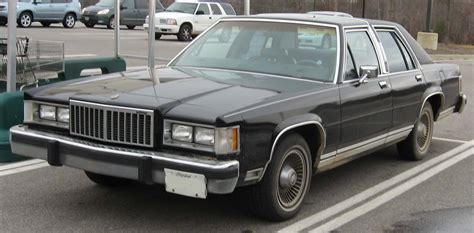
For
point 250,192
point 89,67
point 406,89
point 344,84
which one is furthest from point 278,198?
point 89,67

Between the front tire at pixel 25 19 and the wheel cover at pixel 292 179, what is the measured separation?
77.2 ft

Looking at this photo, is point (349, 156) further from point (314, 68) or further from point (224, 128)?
point (224, 128)

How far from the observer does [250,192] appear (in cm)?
456

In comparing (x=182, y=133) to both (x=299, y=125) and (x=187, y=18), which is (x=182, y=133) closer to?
(x=299, y=125)

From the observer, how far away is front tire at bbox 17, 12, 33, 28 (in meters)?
26.1

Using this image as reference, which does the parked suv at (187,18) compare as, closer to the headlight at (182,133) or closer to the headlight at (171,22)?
the headlight at (171,22)

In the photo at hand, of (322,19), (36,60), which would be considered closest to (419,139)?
(322,19)

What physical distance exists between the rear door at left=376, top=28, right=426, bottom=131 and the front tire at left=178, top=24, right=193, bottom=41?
18158 millimetres

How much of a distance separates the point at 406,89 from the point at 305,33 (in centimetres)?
133

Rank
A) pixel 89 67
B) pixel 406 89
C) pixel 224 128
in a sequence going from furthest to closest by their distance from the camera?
pixel 89 67, pixel 406 89, pixel 224 128

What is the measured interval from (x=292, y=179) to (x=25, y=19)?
23.8 metres

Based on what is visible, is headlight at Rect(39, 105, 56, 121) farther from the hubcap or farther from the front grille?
the hubcap

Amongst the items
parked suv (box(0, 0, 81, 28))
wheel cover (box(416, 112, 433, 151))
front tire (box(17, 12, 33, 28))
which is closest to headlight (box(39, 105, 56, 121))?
wheel cover (box(416, 112, 433, 151))

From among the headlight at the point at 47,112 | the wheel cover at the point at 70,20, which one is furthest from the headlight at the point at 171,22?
the headlight at the point at 47,112
